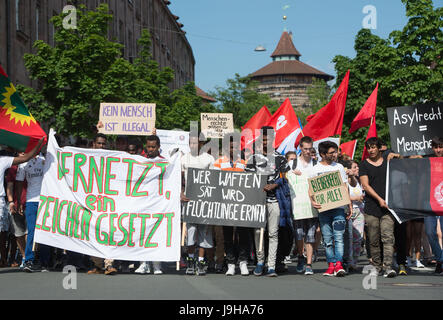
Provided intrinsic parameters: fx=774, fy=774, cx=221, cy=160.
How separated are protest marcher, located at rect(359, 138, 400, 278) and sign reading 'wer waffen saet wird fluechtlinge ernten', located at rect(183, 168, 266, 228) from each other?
145 cm

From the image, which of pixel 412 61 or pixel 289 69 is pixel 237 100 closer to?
pixel 412 61

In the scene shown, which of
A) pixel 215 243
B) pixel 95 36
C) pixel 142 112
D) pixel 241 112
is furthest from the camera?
pixel 241 112

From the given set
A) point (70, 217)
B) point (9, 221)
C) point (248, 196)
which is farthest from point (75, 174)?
point (248, 196)

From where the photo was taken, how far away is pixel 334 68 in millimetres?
44812

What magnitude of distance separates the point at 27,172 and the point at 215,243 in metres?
2.92

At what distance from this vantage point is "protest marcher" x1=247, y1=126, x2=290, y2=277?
10.5 meters

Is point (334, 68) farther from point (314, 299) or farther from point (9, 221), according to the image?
point (314, 299)

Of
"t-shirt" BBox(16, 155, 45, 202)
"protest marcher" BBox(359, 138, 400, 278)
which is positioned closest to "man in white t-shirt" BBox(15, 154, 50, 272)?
"t-shirt" BBox(16, 155, 45, 202)

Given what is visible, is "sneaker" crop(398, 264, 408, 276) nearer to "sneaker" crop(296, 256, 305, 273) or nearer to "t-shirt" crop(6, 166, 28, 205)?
"sneaker" crop(296, 256, 305, 273)

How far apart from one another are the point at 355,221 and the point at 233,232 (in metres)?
1.98

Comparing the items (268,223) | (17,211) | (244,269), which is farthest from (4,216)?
(268,223)

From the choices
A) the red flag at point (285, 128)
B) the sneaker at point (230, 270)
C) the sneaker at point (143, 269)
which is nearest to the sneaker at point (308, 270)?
the sneaker at point (230, 270)

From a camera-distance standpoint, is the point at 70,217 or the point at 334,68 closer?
the point at 70,217

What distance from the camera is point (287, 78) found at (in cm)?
14600
